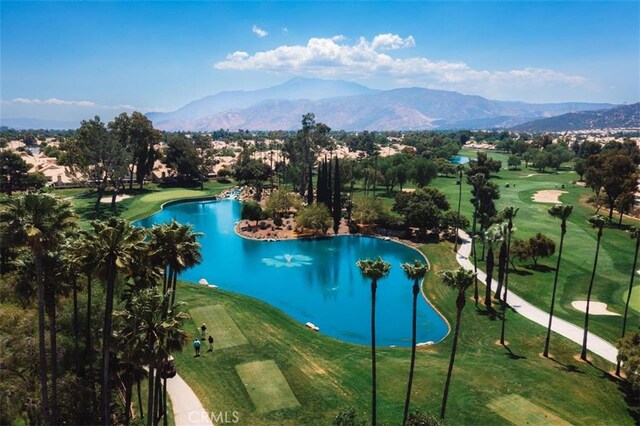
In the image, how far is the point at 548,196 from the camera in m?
116

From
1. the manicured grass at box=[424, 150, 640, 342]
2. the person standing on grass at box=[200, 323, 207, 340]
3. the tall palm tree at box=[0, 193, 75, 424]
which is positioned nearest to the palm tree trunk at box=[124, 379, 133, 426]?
the tall palm tree at box=[0, 193, 75, 424]

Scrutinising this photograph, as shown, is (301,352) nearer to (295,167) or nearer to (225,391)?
(225,391)

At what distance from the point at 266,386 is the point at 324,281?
28993 millimetres

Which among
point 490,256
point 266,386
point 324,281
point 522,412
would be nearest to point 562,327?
point 490,256

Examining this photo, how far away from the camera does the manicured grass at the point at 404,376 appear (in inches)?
1233

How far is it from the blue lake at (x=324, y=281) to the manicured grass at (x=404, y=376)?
4.53 m

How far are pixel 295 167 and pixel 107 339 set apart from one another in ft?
321

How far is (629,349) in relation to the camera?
33.7 meters

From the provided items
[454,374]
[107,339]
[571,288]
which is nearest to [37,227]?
[107,339]

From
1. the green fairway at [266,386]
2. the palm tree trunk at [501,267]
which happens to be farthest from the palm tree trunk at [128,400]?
the palm tree trunk at [501,267]

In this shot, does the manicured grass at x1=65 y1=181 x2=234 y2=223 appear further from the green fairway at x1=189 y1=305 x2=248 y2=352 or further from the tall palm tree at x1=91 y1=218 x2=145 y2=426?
the tall palm tree at x1=91 y1=218 x2=145 y2=426

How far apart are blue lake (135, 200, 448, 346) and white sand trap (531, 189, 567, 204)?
2108 inches

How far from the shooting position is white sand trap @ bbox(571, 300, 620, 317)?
48.3 metres

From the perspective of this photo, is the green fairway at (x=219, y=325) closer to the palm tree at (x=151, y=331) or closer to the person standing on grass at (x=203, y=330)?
the person standing on grass at (x=203, y=330)
